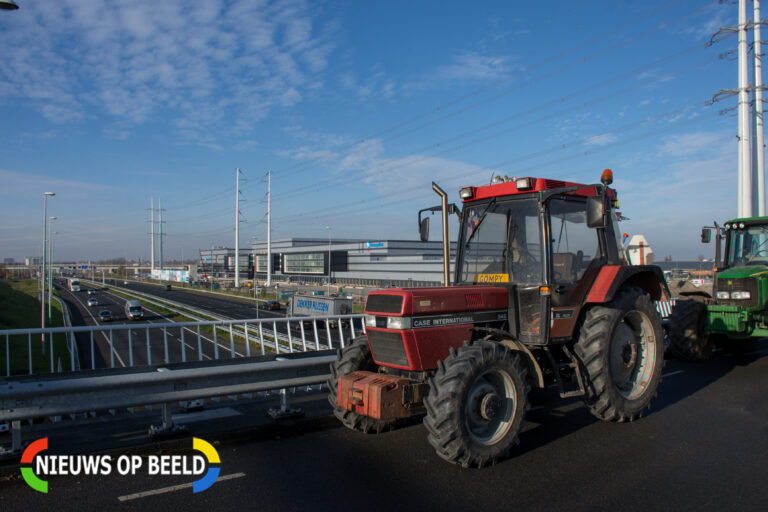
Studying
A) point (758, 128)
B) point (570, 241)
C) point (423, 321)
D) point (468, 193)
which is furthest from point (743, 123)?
point (423, 321)

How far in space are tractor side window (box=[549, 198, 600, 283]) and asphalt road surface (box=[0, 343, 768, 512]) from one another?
6.15 feet

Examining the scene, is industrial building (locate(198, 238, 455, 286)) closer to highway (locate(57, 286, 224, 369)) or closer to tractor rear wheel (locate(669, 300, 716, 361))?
highway (locate(57, 286, 224, 369))

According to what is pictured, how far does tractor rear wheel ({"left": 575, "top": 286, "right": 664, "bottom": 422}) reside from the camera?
5.67m

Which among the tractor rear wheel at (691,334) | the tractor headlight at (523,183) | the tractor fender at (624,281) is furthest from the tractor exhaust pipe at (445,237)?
the tractor rear wheel at (691,334)

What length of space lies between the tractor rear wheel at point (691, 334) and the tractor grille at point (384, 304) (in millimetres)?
7606

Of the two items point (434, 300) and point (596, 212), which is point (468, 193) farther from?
point (434, 300)

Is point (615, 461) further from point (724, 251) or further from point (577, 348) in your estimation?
point (724, 251)

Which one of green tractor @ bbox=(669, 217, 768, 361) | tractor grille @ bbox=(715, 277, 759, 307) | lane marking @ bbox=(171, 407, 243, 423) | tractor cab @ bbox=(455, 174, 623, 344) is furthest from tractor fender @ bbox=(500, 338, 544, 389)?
tractor grille @ bbox=(715, 277, 759, 307)

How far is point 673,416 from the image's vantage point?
6.32 meters

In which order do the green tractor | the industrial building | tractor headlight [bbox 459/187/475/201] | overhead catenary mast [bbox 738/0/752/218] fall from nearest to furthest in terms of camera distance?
tractor headlight [bbox 459/187/475/201] → the green tractor → overhead catenary mast [bbox 738/0/752/218] → the industrial building

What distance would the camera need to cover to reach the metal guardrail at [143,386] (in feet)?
14.2

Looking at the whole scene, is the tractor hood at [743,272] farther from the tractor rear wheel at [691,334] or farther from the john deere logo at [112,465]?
the john deere logo at [112,465]

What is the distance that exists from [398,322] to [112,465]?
2.96 meters

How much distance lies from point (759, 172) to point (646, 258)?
1030cm
